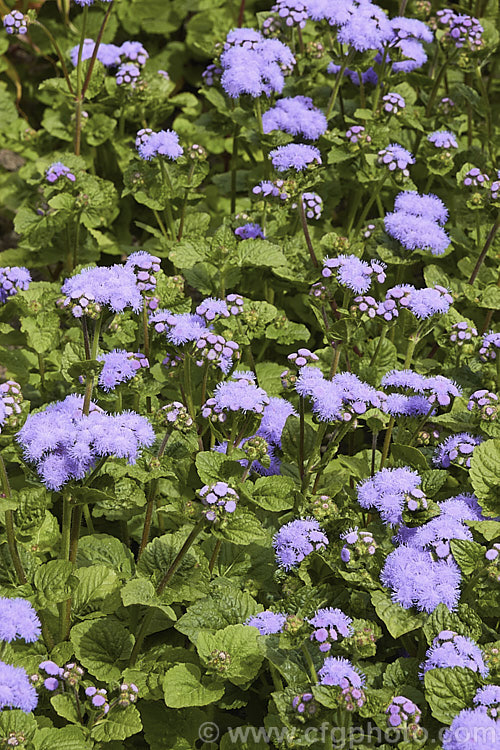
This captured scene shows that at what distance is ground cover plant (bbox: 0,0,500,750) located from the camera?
3.07m

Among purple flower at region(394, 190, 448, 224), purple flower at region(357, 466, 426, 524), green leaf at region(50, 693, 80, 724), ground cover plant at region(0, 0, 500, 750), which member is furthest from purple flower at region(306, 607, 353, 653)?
purple flower at region(394, 190, 448, 224)

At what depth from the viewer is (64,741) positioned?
2.91 meters

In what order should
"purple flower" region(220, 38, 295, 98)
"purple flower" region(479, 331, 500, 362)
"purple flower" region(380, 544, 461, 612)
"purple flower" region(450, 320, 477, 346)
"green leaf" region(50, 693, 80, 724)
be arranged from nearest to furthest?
1. "green leaf" region(50, 693, 80, 724)
2. "purple flower" region(380, 544, 461, 612)
3. "purple flower" region(479, 331, 500, 362)
4. "purple flower" region(450, 320, 477, 346)
5. "purple flower" region(220, 38, 295, 98)

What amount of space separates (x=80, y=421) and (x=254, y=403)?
2.25 feet

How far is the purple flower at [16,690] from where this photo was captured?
269 cm

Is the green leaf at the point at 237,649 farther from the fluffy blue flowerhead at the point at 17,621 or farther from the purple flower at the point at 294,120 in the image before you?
the purple flower at the point at 294,120

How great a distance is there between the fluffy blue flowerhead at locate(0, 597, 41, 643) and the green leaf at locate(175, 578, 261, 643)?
2.10 ft

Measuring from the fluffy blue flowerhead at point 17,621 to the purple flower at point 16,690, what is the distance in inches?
4.1

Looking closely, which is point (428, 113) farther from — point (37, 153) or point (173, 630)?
point (173, 630)

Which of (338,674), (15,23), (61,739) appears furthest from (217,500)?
(15,23)

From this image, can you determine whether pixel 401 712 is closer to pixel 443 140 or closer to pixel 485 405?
pixel 485 405

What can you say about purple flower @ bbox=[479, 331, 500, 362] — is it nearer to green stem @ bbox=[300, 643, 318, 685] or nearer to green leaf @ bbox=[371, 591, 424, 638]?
green leaf @ bbox=[371, 591, 424, 638]

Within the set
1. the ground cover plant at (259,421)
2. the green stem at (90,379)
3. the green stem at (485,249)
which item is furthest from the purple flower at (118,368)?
the green stem at (485,249)

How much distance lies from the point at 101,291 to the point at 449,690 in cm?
193
